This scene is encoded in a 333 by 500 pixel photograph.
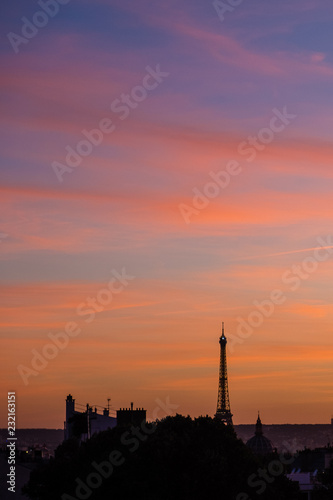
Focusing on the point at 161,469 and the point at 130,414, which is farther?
the point at 130,414

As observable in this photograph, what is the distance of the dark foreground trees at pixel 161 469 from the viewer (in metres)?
78.5

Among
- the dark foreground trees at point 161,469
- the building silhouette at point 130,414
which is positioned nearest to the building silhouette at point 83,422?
the building silhouette at point 130,414

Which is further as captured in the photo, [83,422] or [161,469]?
[83,422]

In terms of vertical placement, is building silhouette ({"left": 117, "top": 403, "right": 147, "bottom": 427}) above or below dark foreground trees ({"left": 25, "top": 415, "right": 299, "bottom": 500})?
above

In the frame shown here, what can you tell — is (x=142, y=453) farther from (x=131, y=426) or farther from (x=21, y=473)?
(x=21, y=473)

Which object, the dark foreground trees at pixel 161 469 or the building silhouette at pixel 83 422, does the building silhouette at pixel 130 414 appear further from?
the dark foreground trees at pixel 161 469

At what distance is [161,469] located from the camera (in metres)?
79.8

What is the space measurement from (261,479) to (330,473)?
36.0 m

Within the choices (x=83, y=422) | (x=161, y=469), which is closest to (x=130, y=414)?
(x=83, y=422)

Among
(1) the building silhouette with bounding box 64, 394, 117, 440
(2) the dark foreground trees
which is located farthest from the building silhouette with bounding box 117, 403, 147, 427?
(2) the dark foreground trees

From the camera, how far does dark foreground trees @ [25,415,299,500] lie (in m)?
78.5

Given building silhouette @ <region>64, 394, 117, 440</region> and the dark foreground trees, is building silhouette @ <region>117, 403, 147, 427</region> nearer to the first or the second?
building silhouette @ <region>64, 394, 117, 440</region>

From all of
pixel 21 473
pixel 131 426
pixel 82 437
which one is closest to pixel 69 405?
pixel 82 437

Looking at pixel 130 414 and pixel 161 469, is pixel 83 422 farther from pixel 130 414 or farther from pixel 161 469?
pixel 161 469
